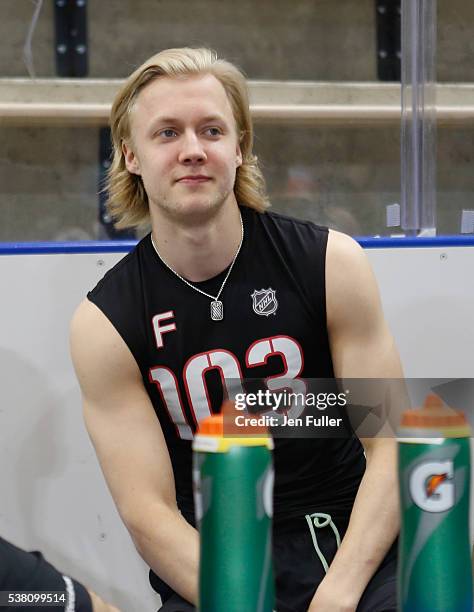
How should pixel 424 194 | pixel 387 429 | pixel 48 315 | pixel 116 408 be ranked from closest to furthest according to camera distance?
pixel 387 429
pixel 116 408
pixel 48 315
pixel 424 194

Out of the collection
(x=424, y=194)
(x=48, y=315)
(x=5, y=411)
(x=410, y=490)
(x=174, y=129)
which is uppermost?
(x=174, y=129)

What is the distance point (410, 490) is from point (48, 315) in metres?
1.17

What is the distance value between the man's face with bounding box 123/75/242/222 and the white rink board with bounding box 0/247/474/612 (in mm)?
519

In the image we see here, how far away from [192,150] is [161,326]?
0.87ft

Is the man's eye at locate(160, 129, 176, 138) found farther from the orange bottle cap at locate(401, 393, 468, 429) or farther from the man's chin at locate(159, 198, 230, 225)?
the orange bottle cap at locate(401, 393, 468, 429)

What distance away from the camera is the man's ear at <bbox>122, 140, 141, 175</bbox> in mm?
1272

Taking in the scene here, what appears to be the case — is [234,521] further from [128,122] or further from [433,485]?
[128,122]

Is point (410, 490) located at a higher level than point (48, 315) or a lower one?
higher

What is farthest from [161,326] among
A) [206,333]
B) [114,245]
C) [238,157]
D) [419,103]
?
[419,103]

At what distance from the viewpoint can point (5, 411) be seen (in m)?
1.65

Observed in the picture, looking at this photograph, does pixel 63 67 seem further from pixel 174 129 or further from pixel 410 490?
pixel 410 490

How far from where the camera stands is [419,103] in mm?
1770

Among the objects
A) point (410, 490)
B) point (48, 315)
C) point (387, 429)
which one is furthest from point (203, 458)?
point (48, 315)

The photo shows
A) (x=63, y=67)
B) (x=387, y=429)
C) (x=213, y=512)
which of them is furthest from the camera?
(x=63, y=67)
